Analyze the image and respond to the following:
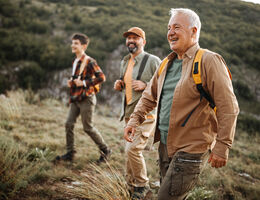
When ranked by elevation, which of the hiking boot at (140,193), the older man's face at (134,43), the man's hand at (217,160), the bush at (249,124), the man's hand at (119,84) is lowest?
the bush at (249,124)

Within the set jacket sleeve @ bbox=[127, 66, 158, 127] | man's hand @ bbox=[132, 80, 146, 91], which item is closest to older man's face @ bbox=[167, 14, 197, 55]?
jacket sleeve @ bbox=[127, 66, 158, 127]

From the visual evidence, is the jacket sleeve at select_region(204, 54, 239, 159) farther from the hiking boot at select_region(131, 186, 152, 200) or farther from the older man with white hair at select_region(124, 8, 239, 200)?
the hiking boot at select_region(131, 186, 152, 200)

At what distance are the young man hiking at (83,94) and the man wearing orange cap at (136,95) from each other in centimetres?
92

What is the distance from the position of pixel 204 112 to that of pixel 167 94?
1.36 ft

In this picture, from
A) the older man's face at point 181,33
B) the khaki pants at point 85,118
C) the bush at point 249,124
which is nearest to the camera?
the older man's face at point 181,33

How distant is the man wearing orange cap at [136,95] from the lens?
2873mm

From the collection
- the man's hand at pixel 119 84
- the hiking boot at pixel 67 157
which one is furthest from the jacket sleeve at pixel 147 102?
the hiking boot at pixel 67 157

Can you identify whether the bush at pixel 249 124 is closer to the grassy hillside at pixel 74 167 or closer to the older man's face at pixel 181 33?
the grassy hillside at pixel 74 167

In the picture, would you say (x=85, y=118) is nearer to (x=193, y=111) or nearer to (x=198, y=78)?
(x=193, y=111)

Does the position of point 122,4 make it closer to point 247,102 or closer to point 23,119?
point 247,102

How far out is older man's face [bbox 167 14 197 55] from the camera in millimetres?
1904

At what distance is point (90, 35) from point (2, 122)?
41.1 feet

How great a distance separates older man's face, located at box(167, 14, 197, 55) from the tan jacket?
9cm

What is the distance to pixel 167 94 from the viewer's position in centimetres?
204
